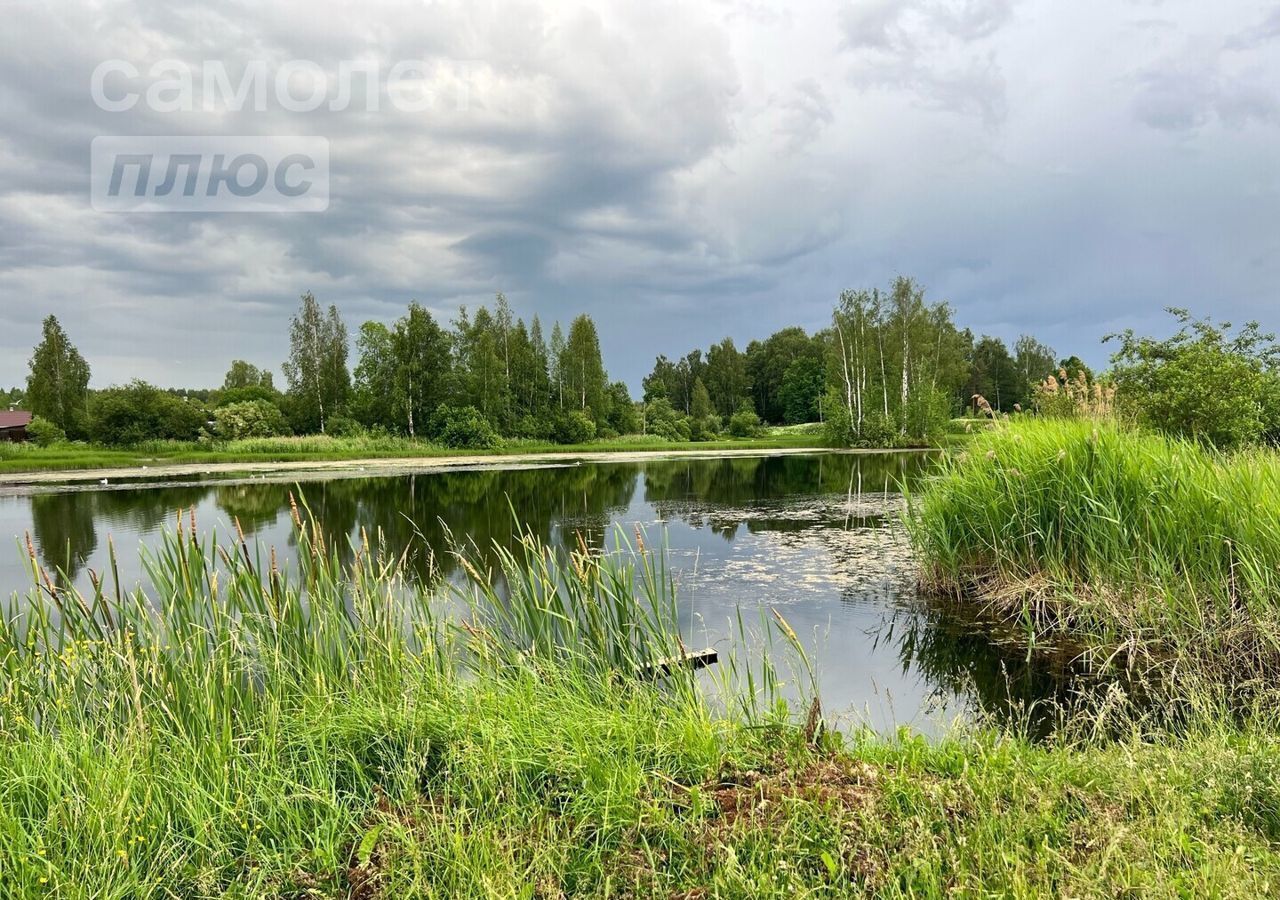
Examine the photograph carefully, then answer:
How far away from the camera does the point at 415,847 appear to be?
2.99 metres

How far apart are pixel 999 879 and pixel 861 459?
133ft

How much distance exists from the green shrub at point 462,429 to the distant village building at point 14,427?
40.2 m

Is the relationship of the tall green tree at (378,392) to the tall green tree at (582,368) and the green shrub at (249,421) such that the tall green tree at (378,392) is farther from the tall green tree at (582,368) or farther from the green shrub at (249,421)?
the tall green tree at (582,368)

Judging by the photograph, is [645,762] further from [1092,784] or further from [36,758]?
[36,758]

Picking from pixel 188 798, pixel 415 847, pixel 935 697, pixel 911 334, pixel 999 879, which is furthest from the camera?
pixel 911 334

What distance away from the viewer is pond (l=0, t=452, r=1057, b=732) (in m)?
7.20

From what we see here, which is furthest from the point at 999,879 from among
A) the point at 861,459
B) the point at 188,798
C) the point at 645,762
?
the point at 861,459

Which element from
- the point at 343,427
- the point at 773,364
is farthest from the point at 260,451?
the point at 773,364

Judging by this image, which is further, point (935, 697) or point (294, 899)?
point (935, 697)

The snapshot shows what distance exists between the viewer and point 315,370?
184 feet

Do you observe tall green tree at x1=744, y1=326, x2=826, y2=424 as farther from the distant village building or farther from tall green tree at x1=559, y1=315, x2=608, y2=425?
the distant village building

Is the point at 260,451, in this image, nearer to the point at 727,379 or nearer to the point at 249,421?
the point at 249,421

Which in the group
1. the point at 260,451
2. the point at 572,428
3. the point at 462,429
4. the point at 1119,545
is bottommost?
the point at 1119,545

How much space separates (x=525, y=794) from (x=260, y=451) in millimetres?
47240
